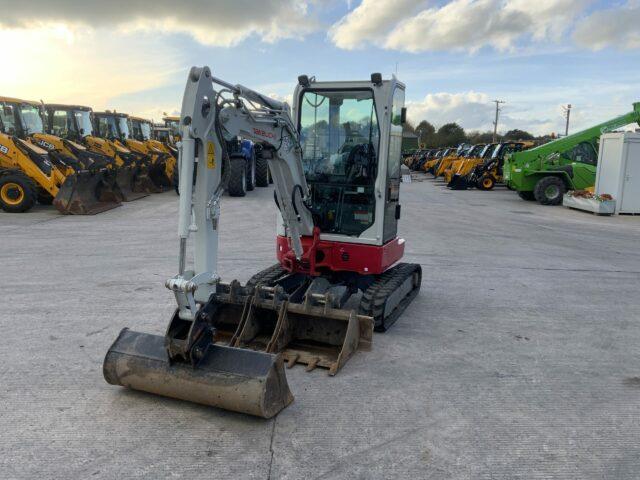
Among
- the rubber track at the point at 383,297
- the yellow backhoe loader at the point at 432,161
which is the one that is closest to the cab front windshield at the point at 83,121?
the rubber track at the point at 383,297

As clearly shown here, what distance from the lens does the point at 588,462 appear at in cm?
313

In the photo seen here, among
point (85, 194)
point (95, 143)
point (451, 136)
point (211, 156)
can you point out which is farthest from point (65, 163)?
point (451, 136)

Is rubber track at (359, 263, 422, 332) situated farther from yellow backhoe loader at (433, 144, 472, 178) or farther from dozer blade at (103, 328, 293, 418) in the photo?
yellow backhoe loader at (433, 144, 472, 178)

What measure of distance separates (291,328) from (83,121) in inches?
567

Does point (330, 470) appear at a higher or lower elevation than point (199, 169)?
lower

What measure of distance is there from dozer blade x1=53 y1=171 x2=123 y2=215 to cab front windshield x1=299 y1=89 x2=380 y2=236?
27.6ft

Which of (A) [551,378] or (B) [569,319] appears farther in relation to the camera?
(B) [569,319]

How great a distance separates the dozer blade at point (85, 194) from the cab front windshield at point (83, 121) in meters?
3.68

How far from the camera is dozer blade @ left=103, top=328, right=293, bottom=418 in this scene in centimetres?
340

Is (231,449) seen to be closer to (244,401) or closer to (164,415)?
(244,401)

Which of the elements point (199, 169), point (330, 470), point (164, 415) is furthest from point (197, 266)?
point (330, 470)

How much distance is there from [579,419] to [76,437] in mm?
3447

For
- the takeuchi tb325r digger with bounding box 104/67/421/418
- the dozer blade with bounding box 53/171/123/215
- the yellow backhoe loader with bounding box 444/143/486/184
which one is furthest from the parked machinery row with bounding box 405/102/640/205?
the dozer blade with bounding box 53/171/123/215

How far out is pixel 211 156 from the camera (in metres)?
3.74
